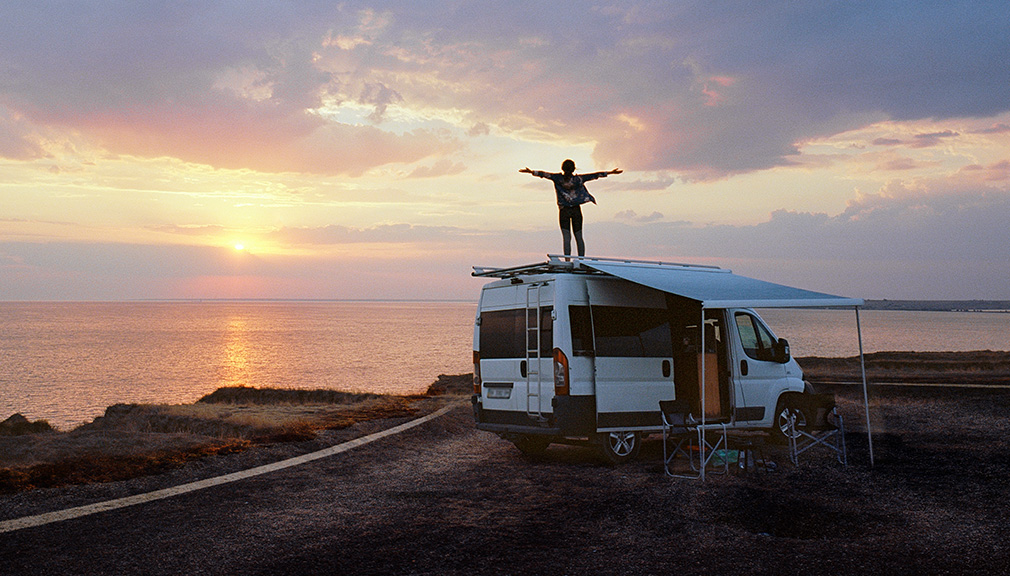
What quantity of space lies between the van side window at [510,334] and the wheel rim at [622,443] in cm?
Result: 144

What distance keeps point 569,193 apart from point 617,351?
11.1ft

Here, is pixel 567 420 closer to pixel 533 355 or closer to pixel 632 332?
pixel 533 355

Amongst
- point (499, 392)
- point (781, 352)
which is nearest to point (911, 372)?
point (781, 352)

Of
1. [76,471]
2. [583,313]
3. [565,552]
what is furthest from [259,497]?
[583,313]

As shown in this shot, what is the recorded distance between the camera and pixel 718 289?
1000 centimetres

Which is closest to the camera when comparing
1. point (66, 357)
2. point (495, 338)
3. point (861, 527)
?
point (861, 527)

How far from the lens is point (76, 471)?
28.9 ft

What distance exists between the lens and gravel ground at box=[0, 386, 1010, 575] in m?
5.55

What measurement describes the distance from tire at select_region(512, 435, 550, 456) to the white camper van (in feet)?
0.05

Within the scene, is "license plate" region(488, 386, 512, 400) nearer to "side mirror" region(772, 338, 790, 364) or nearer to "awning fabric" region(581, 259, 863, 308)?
"awning fabric" region(581, 259, 863, 308)

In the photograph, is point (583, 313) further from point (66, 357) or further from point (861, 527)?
point (66, 357)

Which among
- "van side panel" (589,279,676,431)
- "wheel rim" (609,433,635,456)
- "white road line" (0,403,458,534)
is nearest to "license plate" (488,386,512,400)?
"van side panel" (589,279,676,431)

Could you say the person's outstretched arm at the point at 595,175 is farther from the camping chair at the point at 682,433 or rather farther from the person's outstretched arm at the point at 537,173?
the camping chair at the point at 682,433

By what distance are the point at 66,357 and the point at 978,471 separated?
69.1m
